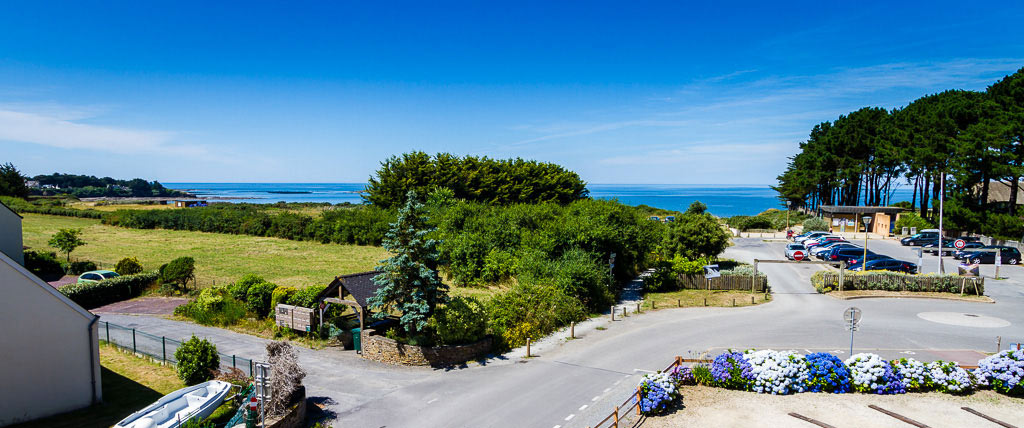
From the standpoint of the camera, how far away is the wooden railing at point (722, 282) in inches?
1129

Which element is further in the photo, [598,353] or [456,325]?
[598,353]

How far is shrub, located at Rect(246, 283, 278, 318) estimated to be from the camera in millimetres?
21812

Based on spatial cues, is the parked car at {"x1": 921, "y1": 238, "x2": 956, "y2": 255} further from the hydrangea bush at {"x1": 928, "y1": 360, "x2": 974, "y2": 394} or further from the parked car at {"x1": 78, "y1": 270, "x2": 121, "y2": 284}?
the parked car at {"x1": 78, "y1": 270, "x2": 121, "y2": 284}

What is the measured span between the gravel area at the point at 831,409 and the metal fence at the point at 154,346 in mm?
12745

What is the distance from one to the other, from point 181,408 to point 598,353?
12.9 metres

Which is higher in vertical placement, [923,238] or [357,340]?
[923,238]

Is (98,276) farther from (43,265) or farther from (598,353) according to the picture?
(598,353)

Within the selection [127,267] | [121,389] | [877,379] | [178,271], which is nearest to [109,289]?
[178,271]

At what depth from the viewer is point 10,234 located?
77.2ft

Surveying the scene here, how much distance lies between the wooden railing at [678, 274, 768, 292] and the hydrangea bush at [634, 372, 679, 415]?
57.5 ft

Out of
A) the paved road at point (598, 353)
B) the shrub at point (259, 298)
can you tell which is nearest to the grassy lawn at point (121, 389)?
the paved road at point (598, 353)

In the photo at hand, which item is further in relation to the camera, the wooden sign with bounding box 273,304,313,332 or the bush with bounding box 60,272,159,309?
the bush with bounding box 60,272,159,309

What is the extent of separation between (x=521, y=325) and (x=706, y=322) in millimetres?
8982

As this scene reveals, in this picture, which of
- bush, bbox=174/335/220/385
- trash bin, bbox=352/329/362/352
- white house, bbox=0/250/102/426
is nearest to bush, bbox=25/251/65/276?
white house, bbox=0/250/102/426
